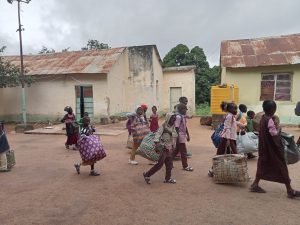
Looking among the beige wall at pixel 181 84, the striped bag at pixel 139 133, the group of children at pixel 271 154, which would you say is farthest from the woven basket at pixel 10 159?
the beige wall at pixel 181 84

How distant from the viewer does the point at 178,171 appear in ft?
19.1

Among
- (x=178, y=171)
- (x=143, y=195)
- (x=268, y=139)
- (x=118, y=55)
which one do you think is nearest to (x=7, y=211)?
(x=143, y=195)

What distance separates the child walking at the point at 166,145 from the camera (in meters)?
4.94

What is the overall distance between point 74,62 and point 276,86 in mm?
10169

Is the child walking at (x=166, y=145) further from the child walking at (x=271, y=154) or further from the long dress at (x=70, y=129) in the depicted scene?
the long dress at (x=70, y=129)

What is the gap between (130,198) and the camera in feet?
14.1

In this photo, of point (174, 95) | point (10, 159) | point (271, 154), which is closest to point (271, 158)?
point (271, 154)

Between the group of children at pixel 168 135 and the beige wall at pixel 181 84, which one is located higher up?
the beige wall at pixel 181 84

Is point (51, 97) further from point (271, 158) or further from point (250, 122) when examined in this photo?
point (271, 158)

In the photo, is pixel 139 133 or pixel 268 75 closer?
pixel 139 133

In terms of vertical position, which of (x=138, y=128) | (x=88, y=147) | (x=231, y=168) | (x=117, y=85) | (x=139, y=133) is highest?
(x=117, y=85)

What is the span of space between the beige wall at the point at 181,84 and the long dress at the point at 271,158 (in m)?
15.6

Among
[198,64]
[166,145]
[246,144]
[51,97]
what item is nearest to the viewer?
[166,145]

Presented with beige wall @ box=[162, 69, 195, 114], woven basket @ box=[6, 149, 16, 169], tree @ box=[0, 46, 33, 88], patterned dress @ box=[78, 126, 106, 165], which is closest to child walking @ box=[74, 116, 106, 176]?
patterned dress @ box=[78, 126, 106, 165]
